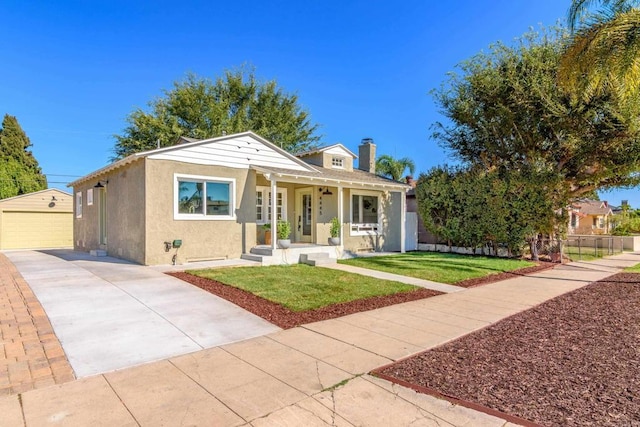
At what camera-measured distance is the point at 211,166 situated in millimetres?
12078

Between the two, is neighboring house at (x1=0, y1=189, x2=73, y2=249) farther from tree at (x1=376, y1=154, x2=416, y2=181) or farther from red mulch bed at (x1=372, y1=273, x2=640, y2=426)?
red mulch bed at (x1=372, y1=273, x2=640, y2=426)

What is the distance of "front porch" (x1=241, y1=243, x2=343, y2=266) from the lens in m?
12.0

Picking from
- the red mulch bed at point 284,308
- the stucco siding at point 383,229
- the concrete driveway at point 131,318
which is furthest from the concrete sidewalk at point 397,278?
the concrete driveway at point 131,318

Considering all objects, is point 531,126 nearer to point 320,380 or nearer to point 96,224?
point 320,380

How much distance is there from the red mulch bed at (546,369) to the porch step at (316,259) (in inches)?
264

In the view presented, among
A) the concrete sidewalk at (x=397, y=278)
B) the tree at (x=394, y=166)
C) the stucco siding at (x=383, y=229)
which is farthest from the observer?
the tree at (x=394, y=166)

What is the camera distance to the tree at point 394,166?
3073 centimetres

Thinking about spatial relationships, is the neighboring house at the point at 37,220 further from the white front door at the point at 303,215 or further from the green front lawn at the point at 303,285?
the green front lawn at the point at 303,285

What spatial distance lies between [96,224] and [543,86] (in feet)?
60.9

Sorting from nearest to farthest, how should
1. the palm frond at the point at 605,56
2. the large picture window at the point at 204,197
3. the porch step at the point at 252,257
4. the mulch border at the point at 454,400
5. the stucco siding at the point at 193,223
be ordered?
the mulch border at the point at 454,400 → the palm frond at the point at 605,56 → the stucco siding at the point at 193,223 → the large picture window at the point at 204,197 → the porch step at the point at 252,257

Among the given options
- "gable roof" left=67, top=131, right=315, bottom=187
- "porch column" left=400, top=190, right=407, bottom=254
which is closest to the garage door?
"gable roof" left=67, top=131, right=315, bottom=187

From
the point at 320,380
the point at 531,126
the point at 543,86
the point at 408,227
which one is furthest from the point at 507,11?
the point at 320,380

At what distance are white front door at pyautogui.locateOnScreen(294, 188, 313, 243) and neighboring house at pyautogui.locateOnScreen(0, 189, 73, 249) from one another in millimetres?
15824

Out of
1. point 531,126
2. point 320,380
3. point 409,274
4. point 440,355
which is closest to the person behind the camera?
point 320,380
